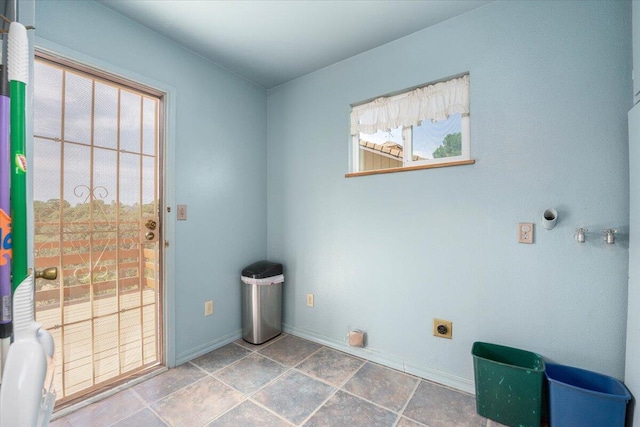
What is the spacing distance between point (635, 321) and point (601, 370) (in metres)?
0.34

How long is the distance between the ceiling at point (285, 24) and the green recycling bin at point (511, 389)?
81.0 inches

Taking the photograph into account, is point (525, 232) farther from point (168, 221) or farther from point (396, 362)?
point (168, 221)

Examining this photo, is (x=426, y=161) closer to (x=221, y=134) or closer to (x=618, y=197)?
(x=618, y=197)

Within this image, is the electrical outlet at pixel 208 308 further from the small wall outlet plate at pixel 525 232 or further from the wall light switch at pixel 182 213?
the small wall outlet plate at pixel 525 232

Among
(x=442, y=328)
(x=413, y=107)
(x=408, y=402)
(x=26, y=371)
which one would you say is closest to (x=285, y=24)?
(x=413, y=107)

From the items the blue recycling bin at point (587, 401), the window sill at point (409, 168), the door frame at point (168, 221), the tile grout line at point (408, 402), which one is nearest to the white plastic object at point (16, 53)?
the door frame at point (168, 221)

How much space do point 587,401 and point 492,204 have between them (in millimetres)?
1004

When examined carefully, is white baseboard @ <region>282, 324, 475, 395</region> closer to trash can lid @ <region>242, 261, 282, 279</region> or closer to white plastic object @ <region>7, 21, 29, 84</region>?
trash can lid @ <region>242, 261, 282, 279</region>

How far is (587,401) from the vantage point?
1257 millimetres

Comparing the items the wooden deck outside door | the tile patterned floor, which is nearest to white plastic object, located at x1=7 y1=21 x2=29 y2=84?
the wooden deck outside door

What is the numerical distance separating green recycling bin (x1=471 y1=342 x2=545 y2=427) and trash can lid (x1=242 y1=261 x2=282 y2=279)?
159 centimetres

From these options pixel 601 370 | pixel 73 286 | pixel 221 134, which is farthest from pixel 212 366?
pixel 601 370

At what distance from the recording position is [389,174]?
2.06m

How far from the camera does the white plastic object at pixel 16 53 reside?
2.10 feet
